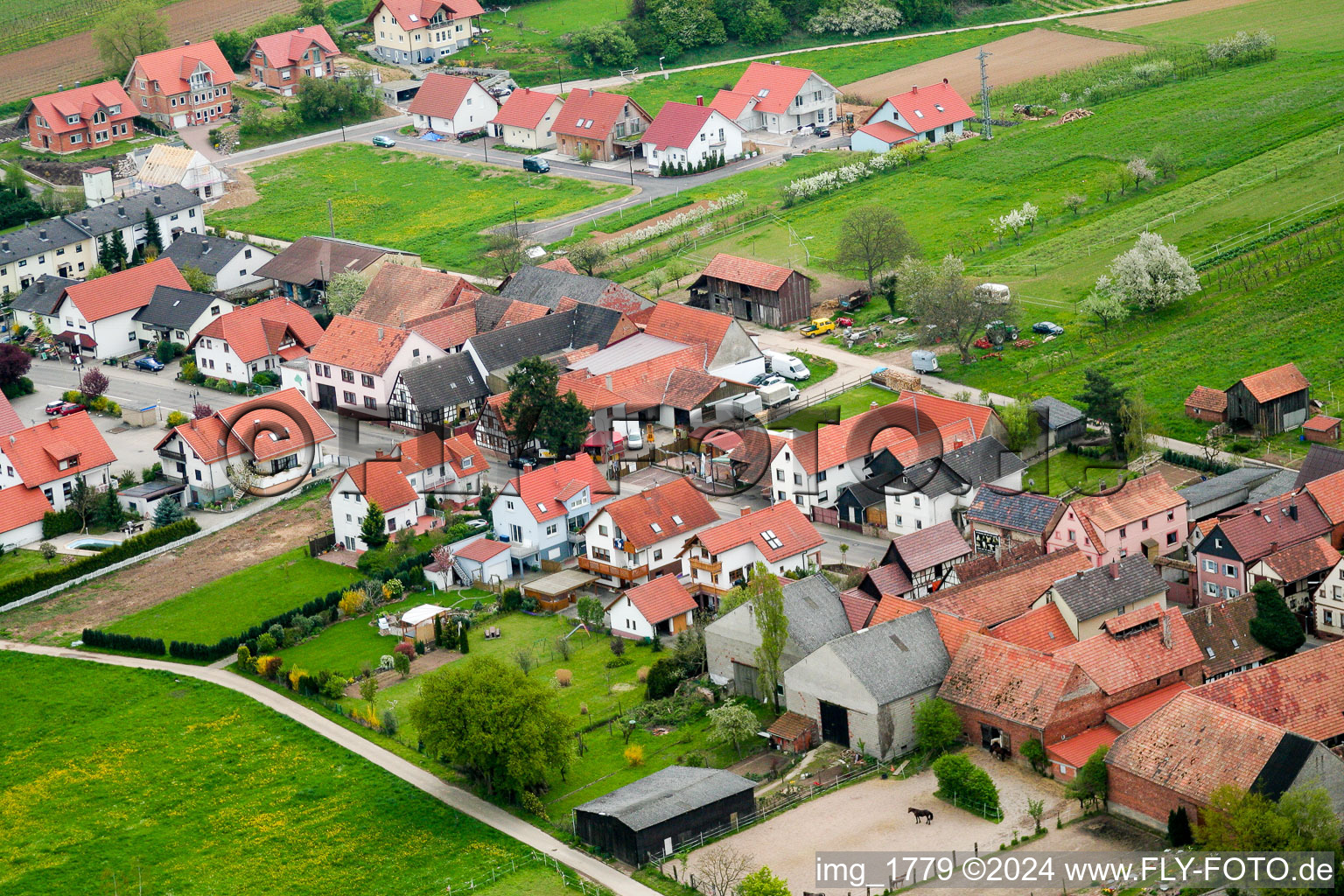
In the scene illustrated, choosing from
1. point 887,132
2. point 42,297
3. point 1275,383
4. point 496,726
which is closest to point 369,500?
point 496,726

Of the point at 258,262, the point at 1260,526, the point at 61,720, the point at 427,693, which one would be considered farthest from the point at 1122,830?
the point at 258,262

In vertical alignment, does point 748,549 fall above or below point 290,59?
below

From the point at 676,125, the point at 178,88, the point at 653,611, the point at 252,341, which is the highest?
the point at 178,88

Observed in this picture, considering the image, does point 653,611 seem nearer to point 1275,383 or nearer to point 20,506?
point 1275,383

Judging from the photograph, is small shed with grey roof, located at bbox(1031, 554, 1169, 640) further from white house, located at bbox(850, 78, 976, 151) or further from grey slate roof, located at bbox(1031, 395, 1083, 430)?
white house, located at bbox(850, 78, 976, 151)

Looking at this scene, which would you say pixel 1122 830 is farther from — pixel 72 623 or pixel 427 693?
pixel 72 623

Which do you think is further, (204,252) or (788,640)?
(204,252)

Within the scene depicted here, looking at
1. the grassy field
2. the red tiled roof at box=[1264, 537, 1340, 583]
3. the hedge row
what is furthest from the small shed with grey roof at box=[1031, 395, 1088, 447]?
the grassy field

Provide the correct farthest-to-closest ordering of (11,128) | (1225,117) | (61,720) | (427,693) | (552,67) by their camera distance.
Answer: (552,67)
(11,128)
(1225,117)
(61,720)
(427,693)
